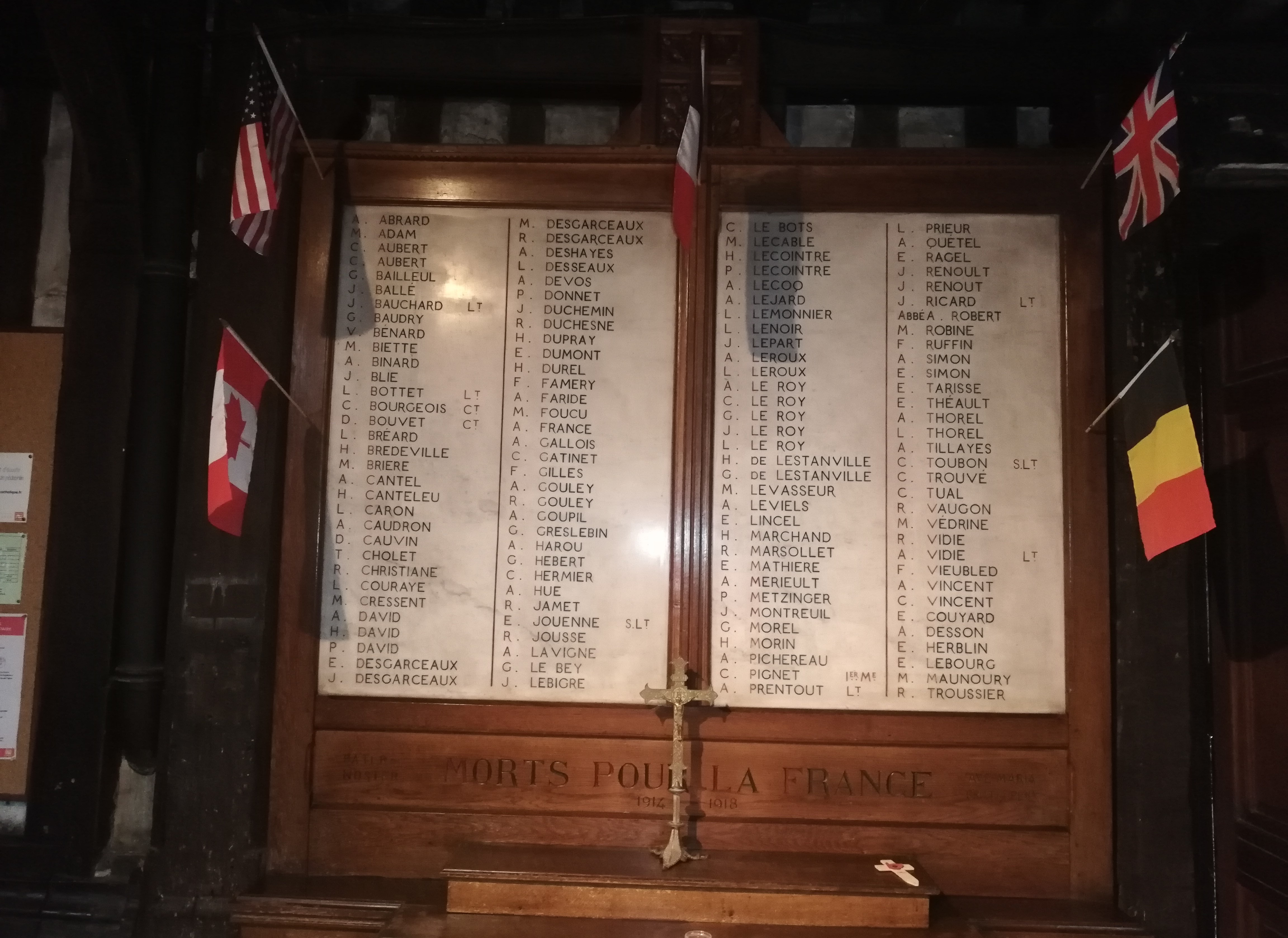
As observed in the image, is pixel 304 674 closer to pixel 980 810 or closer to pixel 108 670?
pixel 108 670

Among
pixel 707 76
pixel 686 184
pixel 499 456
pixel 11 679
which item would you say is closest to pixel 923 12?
pixel 707 76

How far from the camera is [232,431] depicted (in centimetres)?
281

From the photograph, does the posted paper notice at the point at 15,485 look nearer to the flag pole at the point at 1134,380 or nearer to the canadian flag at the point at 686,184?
the canadian flag at the point at 686,184

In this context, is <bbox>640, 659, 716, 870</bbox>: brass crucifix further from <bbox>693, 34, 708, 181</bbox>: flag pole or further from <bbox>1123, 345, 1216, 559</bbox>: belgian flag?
<bbox>693, 34, 708, 181</bbox>: flag pole

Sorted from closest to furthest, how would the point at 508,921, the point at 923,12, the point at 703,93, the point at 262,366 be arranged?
1. the point at 508,921
2. the point at 262,366
3. the point at 703,93
4. the point at 923,12

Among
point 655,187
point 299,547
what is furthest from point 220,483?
point 655,187

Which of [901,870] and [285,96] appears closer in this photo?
[901,870]

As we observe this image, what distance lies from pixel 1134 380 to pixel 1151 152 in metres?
0.70

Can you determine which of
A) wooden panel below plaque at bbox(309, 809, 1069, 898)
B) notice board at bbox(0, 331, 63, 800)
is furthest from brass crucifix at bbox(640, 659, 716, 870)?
notice board at bbox(0, 331, 63, 800)

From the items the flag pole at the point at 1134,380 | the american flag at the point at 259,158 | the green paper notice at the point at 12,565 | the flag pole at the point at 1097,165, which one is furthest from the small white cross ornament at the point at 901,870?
the green paper notice at the point at 12,565

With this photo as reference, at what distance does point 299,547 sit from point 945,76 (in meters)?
2.93

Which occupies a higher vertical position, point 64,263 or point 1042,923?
point 64,263

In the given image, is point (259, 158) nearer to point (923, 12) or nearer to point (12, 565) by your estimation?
point (12, 565)

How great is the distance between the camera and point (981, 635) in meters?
3.10
